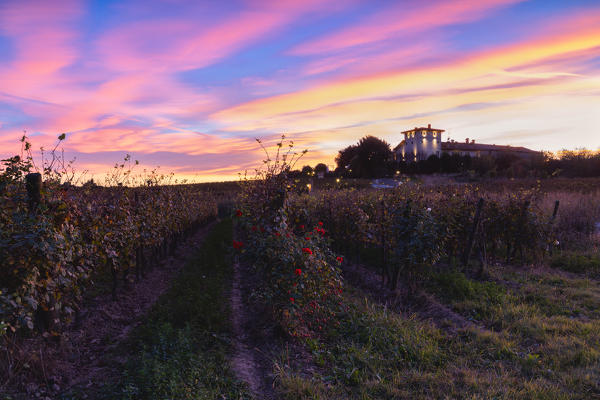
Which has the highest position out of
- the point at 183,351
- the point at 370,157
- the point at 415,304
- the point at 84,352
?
the point at 370,157

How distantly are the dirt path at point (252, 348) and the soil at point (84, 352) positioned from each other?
1627 millimetres

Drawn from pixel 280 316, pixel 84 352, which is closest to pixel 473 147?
pixel 280 316

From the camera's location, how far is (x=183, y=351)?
4.59 meters

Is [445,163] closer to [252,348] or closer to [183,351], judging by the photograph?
[252,348]

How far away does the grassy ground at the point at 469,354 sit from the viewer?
3996 mm

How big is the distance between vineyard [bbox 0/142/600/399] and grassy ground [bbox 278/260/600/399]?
0.08ft

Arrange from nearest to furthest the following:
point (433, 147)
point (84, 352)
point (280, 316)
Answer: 1. point (84, 352)
2. point (280, 316)
3. point (433, 147)

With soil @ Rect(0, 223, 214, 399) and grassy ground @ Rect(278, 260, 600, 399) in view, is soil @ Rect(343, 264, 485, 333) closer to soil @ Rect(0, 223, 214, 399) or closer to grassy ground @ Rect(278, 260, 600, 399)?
grassy ground @ Rect(278, 260, 600, 399)

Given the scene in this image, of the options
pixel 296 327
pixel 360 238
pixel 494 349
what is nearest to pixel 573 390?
pixel 494 349

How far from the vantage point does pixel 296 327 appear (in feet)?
17.4

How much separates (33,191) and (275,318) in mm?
4028

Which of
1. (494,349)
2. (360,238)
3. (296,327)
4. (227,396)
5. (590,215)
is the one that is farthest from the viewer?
(590,215)

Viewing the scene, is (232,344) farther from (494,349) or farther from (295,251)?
(494,349)

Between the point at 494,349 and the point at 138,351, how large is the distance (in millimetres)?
5409
